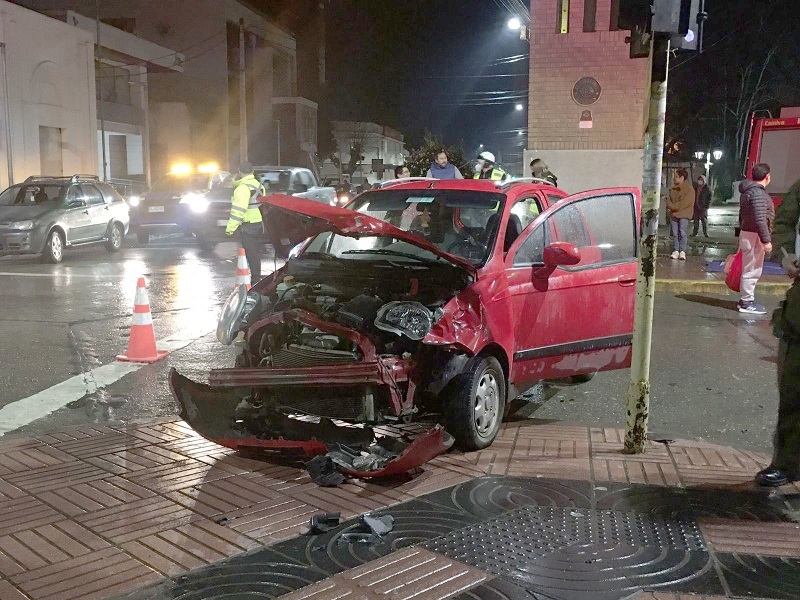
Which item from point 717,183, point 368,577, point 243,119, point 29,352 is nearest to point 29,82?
point 243,119

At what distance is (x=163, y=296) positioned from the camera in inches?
445

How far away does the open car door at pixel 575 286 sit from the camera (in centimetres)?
565

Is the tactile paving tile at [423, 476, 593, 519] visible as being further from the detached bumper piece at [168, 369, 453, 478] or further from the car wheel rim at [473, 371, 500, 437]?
the car wheel rim at [473, 371, 500, 437]

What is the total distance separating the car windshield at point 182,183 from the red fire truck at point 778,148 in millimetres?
13193

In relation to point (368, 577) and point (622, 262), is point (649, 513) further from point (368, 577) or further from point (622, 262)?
point (622, 262)

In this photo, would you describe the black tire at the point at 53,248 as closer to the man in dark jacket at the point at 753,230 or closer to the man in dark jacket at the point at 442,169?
the man in dark jacket at the point at 442,169

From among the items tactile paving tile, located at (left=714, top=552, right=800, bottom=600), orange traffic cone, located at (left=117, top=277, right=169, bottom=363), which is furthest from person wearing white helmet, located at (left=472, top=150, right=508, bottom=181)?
tactile paving tile, located at (left=714, top=552, right=800, bottom=600)

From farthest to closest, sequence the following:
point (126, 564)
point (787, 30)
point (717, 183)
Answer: point (717, 183) < point (787, 30) < point (126, 564)

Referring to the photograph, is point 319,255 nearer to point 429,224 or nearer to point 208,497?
point 429,224

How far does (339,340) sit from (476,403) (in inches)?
37.9

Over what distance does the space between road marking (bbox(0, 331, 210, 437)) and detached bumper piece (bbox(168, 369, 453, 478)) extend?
1.50 metres

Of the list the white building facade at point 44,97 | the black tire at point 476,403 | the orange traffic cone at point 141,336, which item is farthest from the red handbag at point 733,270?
the white building facade at point 44,97

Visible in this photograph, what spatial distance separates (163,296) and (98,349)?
323 centimetres

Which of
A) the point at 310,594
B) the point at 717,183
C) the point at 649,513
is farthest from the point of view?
the point at 717,183
